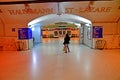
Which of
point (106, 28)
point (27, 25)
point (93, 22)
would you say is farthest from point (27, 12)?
point (106, 28)

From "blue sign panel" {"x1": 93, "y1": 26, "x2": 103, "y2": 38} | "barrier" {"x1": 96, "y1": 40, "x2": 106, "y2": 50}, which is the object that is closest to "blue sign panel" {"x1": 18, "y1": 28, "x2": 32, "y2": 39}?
"blue sign panel" {"x1": 93, "y1": 26, "x2": 103, "y2": 38}

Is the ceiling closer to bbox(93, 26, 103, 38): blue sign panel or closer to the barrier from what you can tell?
bbox(93, 26, 103, 38): blue sign panel

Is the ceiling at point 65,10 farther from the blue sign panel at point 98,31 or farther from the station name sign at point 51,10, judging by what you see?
the blue sign panel at point 98,31

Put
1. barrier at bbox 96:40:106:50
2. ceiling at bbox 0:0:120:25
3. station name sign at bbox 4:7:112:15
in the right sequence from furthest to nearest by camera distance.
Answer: barrier at bbox 96:40:106:50 < station name sign at bbox 4:7:112:15 < ceiling at bbox 0:0:120:25

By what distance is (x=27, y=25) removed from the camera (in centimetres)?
1502

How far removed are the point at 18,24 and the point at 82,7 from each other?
5.23 meters

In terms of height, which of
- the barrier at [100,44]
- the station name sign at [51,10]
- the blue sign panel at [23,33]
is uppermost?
the station name sign at [51,10]

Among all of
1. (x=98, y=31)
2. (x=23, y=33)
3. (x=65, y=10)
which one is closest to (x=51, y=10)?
(x=65, y=10)

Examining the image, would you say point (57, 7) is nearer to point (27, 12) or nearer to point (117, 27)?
point (27, 12)

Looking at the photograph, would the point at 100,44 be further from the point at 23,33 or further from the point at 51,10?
the point at 23,33

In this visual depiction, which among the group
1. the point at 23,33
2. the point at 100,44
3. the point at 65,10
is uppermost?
the point at 65,10

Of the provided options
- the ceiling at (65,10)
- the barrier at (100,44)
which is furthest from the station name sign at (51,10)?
the barrier at (100,44)

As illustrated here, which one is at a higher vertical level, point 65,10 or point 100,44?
point 65,10

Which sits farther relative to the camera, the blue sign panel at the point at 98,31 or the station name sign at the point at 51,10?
the blue sign panel at the point at 98,31
